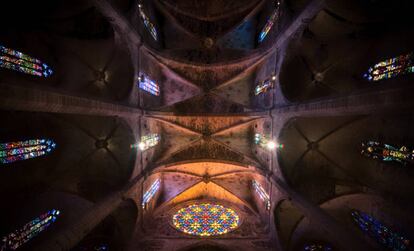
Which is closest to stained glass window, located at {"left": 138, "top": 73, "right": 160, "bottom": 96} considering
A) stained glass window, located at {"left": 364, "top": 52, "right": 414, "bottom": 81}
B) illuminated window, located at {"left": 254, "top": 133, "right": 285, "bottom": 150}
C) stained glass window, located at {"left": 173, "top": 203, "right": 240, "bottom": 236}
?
illuminated window, located at {"left": 254, "top": 133, "right": 285, "bottom": 150}

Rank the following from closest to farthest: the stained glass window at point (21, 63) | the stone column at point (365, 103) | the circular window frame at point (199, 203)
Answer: the stone column at point (365, 103), the stained glass window at point (21, 63), the circular window frame at point (199, 203)

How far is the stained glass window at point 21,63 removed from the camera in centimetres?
954

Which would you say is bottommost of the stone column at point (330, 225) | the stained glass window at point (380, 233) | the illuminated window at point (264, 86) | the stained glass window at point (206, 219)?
the stained glass window at point (206, 219)

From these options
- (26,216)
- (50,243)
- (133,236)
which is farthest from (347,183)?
(26,216)

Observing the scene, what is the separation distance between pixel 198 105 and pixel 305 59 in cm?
657

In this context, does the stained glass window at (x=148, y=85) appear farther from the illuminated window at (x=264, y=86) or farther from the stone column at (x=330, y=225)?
the stone column at (x=330, y=225)

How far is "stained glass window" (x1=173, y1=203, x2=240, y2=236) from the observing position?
13.1m

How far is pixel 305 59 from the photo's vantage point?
1191cm

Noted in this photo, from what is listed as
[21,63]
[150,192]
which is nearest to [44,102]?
[21,63]

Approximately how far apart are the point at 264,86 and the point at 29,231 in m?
12.8

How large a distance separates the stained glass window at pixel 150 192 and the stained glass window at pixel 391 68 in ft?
A: 41.4

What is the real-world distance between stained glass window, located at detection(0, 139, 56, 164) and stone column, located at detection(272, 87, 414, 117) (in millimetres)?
11649

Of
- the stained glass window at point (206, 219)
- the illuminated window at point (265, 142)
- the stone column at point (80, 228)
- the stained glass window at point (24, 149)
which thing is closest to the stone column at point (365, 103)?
the illuminated window at point (265, 142)

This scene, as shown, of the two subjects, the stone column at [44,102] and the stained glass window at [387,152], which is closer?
the stone column at [44,102]
